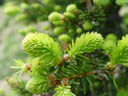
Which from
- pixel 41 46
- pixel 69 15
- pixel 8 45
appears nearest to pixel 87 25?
pixel 69 15

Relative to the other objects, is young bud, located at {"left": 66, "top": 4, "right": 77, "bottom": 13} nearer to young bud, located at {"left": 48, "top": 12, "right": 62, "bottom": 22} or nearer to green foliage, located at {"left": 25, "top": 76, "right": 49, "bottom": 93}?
young bud, located at {"left": 48, "top": 12, "right": 62, "bottom": 22}

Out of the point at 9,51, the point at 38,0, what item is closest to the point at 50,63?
the point at 38,0

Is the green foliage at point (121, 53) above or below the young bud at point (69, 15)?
below

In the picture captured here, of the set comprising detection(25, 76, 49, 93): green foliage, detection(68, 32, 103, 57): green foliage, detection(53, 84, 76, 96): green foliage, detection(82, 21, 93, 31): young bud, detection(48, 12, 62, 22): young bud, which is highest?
detection(48, 12, 62, 22): young bud

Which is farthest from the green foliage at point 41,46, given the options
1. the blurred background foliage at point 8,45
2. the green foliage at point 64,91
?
the blurred background foliage at point 8,45

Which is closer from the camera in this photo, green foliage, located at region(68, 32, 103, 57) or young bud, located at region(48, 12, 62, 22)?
green foliage, located at region(68, 32, 103, 57)

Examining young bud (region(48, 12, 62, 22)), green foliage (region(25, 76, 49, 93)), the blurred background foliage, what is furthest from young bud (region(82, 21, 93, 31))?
the blurred background foliage

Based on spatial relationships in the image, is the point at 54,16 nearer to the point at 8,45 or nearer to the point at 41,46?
the point at 41,46

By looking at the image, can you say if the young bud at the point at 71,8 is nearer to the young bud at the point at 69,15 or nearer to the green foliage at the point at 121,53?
the young bud at the point at 69,15
